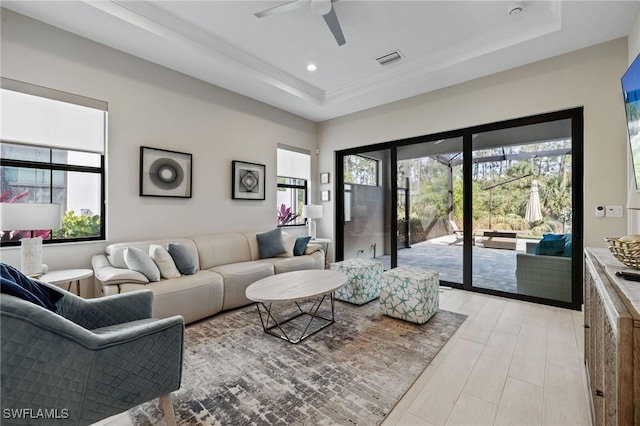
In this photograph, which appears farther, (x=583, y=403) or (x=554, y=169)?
(x=554, y=169)

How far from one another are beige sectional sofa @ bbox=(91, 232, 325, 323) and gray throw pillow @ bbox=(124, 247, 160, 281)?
0.07 meters

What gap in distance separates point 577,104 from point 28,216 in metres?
5.38

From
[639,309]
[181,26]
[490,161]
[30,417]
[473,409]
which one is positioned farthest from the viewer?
[490,161]

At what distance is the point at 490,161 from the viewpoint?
3811mm

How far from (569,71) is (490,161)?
1227 millimetres

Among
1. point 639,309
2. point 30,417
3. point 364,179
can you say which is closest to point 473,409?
point 639,309

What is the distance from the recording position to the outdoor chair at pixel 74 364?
3.45 ft

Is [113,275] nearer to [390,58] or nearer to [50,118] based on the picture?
[50,118]

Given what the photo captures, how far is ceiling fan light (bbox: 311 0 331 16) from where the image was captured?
7.83 ft

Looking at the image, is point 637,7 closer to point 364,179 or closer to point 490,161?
point 490,161

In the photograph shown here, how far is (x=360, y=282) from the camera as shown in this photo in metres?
3.36

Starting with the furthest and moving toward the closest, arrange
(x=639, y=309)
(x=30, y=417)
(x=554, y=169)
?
1. (x=554, y=169)
2. (x=30, y=417)
3. (x=639, y=309)

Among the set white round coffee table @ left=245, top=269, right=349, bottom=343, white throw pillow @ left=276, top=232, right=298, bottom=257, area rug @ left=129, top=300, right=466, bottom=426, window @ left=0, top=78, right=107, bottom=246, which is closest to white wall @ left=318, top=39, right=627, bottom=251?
area rug @ left=129, top=300, right=466, bottom=426

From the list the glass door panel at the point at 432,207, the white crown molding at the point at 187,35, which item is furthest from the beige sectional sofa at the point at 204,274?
the white crown molding at the point at 187,35
